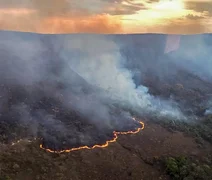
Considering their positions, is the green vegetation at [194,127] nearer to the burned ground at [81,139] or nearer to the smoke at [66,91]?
the burned ground at [81,139]

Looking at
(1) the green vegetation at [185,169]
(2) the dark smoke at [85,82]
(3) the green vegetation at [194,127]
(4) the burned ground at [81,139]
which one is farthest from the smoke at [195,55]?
(1) the green vegetation at [185,169]

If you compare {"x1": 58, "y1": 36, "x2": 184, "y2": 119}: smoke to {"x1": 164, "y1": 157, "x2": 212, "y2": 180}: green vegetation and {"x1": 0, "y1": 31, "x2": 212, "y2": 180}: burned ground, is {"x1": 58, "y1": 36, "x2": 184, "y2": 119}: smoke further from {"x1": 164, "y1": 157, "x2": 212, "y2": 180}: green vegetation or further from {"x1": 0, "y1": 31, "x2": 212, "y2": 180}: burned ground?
{"x1": 164, "y1": 157, "x2": 212, "y2": 180}: green vegetation

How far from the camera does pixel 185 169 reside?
3928 centimetres

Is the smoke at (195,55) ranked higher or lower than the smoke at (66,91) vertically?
lower

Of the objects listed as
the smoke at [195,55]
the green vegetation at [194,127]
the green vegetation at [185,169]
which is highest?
the green vegetation at [185,169]

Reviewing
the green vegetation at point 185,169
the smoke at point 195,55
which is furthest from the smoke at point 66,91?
the smoke at point 195,55

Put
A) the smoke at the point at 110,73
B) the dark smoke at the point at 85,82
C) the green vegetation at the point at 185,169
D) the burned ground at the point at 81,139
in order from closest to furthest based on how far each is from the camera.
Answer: the burned ground at the point at 81,139 < the green vegetation at the point at 185,169 < the dark smoke at the point at 85,82 < the smoke at the point at 110,73

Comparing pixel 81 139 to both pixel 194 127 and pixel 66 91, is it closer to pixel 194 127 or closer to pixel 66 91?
pixel 66 91

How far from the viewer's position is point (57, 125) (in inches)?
1784

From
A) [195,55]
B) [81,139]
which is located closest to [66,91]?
[81,139]

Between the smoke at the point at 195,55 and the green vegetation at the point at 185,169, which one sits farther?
the smoke at the point at 195,55

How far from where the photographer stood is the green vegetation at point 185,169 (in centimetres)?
3862

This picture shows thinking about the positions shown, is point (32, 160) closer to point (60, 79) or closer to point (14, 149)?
point (14, 149)

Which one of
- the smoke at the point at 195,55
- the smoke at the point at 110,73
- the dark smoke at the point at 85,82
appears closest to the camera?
the dark smoke at the point at 85,82
